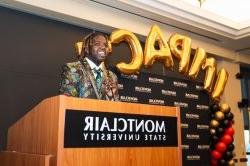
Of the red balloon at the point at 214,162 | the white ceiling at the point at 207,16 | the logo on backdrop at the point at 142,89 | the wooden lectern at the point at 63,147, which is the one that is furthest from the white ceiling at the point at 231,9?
the wooden lectern at the point at 63,147

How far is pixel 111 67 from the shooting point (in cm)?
306

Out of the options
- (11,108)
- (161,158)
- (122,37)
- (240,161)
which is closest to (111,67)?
(122,37)

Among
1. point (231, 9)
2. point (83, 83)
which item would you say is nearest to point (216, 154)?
point (231, 9)

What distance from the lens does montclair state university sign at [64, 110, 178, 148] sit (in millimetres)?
1313

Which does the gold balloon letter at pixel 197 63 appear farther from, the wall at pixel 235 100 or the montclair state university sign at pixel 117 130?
the montclair state university sign at pixel 117 130

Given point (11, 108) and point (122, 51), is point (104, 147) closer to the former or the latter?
point (11, 108)

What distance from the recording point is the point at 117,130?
4.80 ft

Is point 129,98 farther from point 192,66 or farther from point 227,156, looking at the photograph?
point 227,156

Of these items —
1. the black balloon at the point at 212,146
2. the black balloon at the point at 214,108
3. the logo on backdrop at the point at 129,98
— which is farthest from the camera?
the black balloon at the point at 214,108

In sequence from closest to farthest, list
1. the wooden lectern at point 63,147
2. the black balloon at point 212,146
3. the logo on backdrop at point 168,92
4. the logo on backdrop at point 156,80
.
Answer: the wooden lectern at point 63,147, the logo on backdrop at point 156,80, the logo on backdrop at point 168,92, the black balloon at point 212,146

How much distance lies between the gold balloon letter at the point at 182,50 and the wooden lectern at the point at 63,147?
1805mm

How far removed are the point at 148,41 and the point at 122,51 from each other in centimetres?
37

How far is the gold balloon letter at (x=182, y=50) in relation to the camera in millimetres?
3410

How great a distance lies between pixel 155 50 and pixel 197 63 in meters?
0.66
